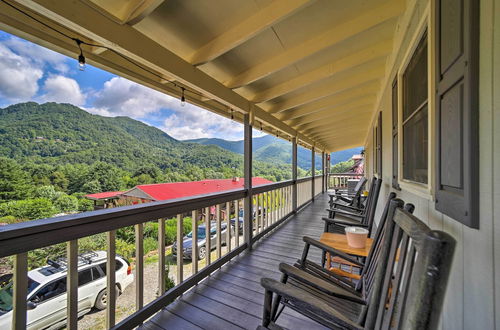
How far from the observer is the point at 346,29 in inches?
77.7

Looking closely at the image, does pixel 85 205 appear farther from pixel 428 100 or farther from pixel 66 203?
pixel 428 100

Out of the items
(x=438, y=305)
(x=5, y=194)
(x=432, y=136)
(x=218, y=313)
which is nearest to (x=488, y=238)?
(x=438, y=305)

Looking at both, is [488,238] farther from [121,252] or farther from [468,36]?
[121,252]

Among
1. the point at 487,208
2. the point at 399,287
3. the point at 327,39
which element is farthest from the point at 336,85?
the point at 399,287

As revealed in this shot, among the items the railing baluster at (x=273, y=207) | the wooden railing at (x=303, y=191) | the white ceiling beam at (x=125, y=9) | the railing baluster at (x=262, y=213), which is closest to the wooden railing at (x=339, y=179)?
the wooden railing at (x=303, y=191)

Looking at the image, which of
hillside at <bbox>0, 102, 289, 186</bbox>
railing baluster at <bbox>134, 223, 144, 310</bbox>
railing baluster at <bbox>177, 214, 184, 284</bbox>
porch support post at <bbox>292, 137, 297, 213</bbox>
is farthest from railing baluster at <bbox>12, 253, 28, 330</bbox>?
porch support post at <bbox>292, 137, 297, 213</bbox>

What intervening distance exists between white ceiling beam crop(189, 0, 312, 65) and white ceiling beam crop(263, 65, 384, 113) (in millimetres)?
1789

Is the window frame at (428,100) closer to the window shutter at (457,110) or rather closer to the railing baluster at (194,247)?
the window shutter at (457,110)

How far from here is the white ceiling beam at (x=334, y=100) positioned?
11.6 feet

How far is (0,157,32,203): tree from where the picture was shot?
1.41m

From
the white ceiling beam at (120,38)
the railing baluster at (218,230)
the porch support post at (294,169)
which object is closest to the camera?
the white ceiling beam at (120,38)

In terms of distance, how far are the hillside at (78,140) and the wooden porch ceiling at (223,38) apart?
72cm

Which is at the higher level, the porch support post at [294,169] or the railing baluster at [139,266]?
the porch support post at [294,169]

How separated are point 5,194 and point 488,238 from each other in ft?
8.48
